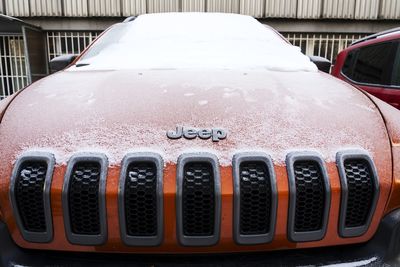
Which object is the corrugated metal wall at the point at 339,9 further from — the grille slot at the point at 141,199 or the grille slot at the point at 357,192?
the grille slot at the point at 141,199

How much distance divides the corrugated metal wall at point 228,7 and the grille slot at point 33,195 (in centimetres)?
1035

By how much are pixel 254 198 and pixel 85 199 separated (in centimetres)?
57

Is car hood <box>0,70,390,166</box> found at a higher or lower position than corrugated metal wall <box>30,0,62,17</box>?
higher

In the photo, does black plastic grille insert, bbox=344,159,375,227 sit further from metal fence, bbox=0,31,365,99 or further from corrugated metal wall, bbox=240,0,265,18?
metal fence, bbox=0,31,365,99

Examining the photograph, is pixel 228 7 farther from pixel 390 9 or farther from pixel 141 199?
pixel 141 199

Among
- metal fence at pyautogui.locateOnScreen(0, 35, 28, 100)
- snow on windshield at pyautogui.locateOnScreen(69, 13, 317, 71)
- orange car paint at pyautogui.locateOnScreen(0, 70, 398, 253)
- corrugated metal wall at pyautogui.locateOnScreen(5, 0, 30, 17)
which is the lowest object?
metal fence at pyautogui.locateOnScreen(0, 35, 28, 100)

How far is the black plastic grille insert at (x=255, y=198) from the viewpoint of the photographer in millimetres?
1411

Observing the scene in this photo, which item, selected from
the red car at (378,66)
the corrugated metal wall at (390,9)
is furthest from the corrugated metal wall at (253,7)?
the red car at (378,66)

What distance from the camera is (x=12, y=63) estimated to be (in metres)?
11.7

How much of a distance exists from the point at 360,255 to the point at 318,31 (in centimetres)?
1083

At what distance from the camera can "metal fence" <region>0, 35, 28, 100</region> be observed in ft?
38.0

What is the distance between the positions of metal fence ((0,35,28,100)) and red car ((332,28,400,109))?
916 cm

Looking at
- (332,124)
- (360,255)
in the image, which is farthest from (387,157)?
(360,255)

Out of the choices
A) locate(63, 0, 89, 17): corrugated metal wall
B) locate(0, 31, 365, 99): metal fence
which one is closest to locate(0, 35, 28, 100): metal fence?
locate(0, 31, 365, 99): metal fence
